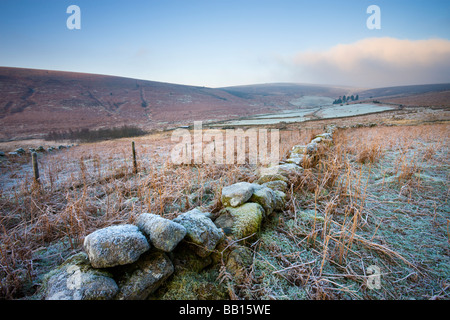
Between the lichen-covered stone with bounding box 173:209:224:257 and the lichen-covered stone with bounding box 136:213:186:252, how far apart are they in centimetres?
10

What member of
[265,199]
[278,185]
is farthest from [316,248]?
[278,185]

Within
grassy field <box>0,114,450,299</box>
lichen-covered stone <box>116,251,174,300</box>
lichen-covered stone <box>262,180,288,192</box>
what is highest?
lichen-covered stone <box>262,180,288,192</box>

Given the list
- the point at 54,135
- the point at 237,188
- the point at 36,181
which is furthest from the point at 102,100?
the point at 237,188

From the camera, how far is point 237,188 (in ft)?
8.06

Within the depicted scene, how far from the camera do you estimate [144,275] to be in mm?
1315

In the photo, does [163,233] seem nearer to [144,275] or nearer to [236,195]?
[144,275]

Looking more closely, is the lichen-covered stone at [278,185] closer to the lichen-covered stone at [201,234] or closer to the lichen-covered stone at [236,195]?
the lichen-covered stone at [236,195]

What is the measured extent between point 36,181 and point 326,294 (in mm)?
6054

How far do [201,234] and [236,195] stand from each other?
0.81 meters

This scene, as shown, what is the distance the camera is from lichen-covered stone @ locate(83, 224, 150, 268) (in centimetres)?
126

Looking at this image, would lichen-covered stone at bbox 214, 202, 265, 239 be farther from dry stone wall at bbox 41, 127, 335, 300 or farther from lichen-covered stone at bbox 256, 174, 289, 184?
lichen-covered stone at bbox 256, 174, 289, 184

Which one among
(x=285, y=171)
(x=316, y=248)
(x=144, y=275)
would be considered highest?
(x=285, y=171)

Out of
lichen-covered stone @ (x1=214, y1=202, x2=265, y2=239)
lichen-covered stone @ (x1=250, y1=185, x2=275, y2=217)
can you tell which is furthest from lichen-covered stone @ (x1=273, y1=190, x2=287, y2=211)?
lichen-covered stone @ (x1=214, y1=202, x2=265, y2=239)

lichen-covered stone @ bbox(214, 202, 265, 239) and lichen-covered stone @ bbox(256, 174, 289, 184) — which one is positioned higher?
lichen-covered stone @ bbox(256, 174, 289, 184)
